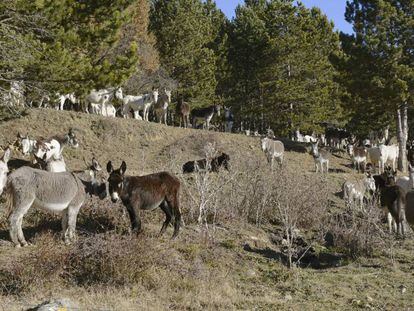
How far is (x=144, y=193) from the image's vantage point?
10.9 m

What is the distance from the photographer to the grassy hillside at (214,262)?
8.45 m

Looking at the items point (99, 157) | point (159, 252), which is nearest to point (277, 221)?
point (159, 252)

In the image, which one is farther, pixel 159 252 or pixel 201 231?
pixel 201 231

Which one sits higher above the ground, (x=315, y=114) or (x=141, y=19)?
(x=141, y=19)

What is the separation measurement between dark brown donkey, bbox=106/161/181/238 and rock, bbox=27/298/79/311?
3.00 m

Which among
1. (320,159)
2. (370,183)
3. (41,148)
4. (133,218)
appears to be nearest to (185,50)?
(320,159)

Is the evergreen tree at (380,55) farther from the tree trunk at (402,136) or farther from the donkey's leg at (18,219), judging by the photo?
the donkey's leg at (18,219)

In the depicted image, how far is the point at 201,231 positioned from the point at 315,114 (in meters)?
28.3

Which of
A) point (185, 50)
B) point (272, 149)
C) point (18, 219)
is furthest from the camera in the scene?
point (185, 50)

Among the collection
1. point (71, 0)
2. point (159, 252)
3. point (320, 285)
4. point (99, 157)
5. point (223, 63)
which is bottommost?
point (320, 285)

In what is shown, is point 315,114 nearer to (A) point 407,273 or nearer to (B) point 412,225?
(B) point 412,225

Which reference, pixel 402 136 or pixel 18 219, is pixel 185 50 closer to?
pixel 402 136

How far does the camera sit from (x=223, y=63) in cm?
4291

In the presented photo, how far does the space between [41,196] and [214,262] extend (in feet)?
10.8
